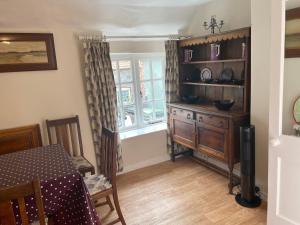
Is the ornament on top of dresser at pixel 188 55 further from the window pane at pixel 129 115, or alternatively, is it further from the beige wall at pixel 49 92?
the beige wall at pixel 49 92

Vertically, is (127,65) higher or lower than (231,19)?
lower

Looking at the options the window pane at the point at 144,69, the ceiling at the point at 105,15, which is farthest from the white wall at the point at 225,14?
the window pane at the point at 144,69

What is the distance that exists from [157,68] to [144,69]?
0.24m

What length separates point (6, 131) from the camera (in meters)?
2.66

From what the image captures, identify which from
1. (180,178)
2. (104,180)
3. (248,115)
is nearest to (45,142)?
(104,180)

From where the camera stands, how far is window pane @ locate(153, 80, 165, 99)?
384 centimetres

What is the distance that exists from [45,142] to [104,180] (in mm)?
1110

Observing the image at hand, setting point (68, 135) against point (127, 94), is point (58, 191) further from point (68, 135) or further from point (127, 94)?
point (127, 94)

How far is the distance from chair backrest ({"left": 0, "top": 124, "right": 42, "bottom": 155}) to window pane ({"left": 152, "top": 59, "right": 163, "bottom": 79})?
190cm

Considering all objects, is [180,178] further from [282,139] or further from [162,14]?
[162,14]

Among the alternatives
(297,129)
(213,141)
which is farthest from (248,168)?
(297,129)

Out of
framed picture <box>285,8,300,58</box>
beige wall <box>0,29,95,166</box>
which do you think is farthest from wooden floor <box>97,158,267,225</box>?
framed picture <box>285,8,300,58</box>

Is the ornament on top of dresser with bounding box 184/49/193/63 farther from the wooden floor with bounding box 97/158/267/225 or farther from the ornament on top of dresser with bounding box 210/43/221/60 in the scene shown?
the wooden floor with bounding box 97/158/267/225

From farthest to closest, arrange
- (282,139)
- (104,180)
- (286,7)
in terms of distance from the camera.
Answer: (104,180) → (282,139) → (286,7)
